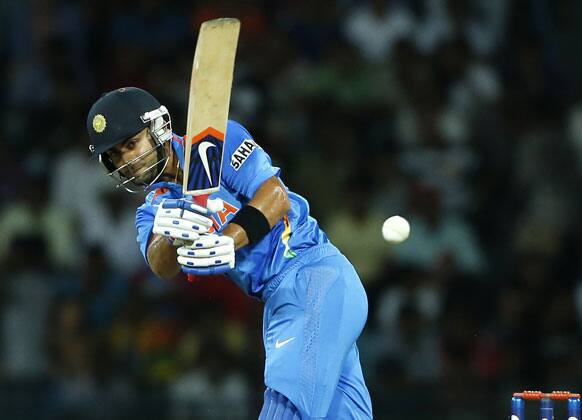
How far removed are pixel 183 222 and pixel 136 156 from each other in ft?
1.53

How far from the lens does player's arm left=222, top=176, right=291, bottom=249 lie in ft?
14.4

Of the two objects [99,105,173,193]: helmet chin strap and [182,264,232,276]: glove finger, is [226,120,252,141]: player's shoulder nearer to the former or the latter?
[99,105,173,193]: helmet chin strap

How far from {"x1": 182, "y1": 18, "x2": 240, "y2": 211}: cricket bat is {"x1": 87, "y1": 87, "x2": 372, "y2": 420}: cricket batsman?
0.19 ft

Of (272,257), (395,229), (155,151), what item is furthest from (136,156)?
(395,229)

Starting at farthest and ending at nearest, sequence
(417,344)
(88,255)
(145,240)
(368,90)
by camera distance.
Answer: (368,90) → (88,255) → (417,344) → (145,240)

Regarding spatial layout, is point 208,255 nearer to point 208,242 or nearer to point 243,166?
point 208,242

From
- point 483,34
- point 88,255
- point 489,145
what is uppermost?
point 483,34

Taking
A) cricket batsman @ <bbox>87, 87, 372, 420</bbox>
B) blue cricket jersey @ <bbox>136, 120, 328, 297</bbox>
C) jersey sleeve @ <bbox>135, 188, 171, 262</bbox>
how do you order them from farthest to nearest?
jersey sleeve @ <bbox>135, 188, 171, 262</bbox> < blue cricket jersey @ <bbox>136, 120, 328, 297</bbox> < cricket batsman @ <bbox>87, 87, 372, 420</bbox>

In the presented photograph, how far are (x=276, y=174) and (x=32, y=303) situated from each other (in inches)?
171

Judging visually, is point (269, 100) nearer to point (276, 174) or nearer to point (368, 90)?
point (368, 90)

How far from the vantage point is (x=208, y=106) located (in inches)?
172

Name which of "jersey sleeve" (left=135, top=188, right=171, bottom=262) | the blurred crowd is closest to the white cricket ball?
"jersey sleeve" (left=135, top=188, right=171, bottom=262)

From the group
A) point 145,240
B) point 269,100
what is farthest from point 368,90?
point 145,240

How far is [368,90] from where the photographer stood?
30.7ft
